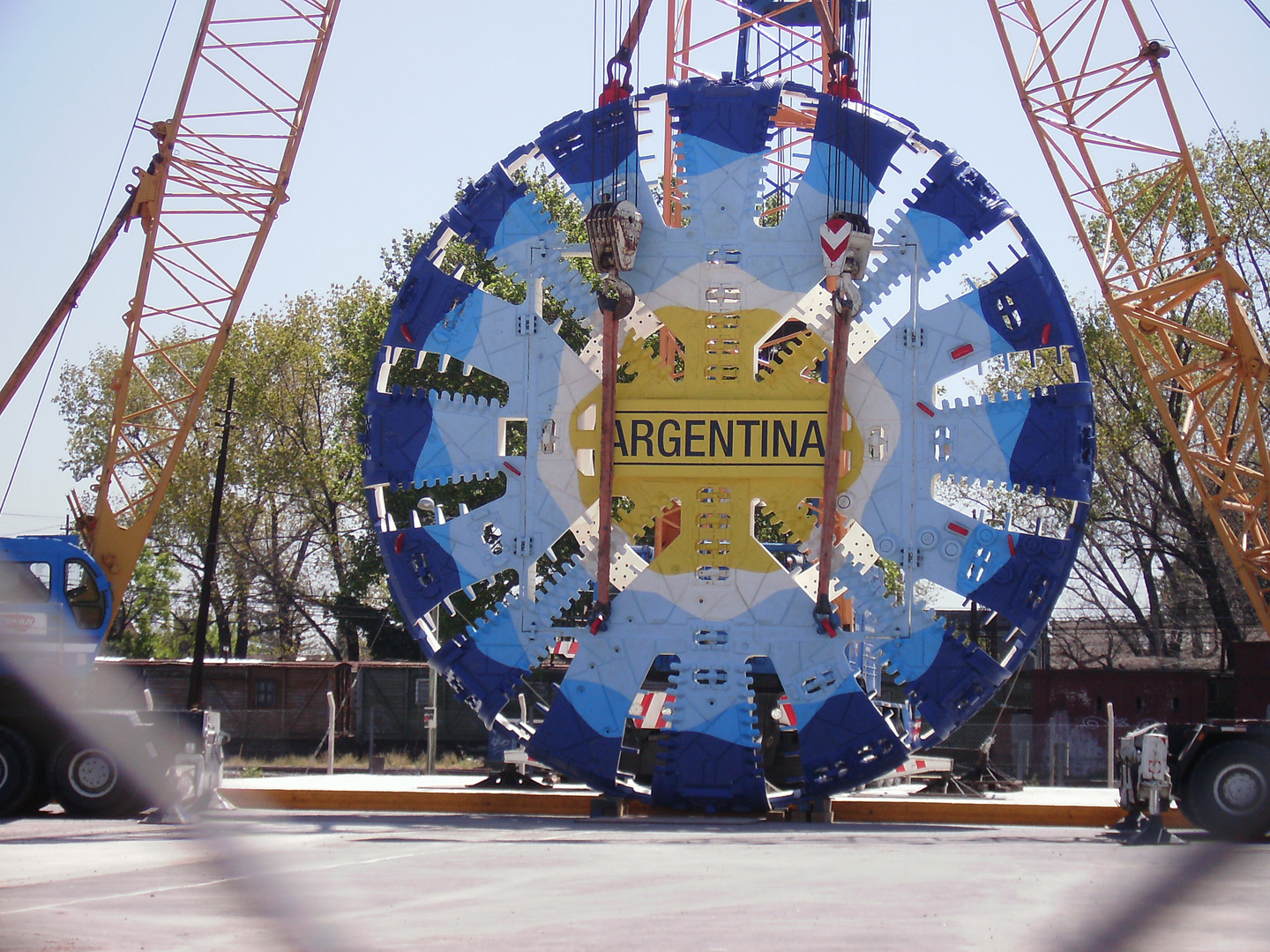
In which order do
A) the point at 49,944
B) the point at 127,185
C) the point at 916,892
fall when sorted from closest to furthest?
the point at 49,944 → the point at 916,892 → the point at 127,185

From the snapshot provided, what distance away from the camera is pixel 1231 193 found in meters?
44.9

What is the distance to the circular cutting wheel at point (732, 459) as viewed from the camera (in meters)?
18.1

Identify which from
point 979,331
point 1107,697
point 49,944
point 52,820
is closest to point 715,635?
point 979,331

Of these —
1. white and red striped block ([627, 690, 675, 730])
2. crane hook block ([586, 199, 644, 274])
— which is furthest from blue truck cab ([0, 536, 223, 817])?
crane hook block ([586, 199, 644, 274])

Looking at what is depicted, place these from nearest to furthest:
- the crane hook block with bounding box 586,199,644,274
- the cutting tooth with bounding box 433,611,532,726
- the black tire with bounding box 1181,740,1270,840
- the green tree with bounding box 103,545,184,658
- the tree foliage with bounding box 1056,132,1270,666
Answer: the black tire with bounding box 1181,740,1270,840 → the crane hook block with bounding box 586,199,644,274 → the cutting tooth with bounding box 433,611,532,726 → the tree foliage with bounding box 1056,132,1270,666 → the green tree with bounding box 103,545,184,658

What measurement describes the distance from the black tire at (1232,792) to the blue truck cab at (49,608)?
13.1 meters

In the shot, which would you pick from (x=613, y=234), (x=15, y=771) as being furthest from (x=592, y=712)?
(x=15, y=771)

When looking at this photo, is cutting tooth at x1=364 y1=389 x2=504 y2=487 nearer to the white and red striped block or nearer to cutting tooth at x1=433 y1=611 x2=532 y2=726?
cutting tooth at x1=433 y1=611 x2=532 y2=726

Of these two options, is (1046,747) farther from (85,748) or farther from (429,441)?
(85,748)

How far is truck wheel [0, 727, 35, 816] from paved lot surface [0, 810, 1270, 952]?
2150mm

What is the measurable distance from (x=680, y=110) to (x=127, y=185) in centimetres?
1138

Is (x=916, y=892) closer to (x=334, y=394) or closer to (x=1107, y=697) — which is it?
(x=1107, y=697)

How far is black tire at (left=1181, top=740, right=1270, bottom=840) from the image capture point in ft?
53.8

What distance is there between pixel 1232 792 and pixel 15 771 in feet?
44.2
